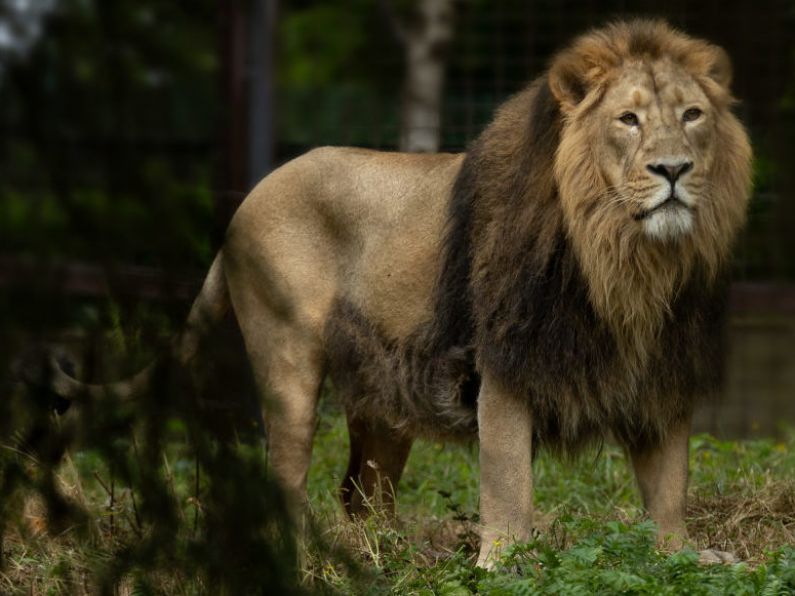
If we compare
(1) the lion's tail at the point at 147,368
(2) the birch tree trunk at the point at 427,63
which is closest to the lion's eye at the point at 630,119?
(1) the lion's tail at the point at 147,368

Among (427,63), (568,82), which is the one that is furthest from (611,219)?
(427,63)

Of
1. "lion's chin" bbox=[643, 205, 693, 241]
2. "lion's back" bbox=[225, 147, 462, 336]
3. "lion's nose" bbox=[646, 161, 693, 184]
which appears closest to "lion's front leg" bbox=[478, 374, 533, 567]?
"lion's back" bbox=[225, 147, 462, 336]

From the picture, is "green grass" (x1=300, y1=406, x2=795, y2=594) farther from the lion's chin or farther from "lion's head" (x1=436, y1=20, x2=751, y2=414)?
the lion's chin

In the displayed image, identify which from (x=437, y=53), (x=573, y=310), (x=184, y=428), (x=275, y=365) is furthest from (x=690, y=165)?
(x=437, y=53)

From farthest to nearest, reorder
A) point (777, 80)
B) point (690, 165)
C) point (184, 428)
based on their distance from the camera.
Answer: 1. point (777, 80)
2. point (690, 165)
3. point (184, 428)

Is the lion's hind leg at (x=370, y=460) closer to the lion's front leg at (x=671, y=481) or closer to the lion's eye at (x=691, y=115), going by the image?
the lion's front leg at (x=671, y=481)

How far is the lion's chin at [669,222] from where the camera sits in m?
4.31

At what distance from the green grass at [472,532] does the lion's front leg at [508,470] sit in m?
0.09

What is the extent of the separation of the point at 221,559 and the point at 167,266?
1.51ft

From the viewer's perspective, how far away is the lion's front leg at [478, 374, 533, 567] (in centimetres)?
469

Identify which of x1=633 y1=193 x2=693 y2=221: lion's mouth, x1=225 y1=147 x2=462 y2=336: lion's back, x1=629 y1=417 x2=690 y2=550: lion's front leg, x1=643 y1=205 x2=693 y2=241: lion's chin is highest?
x1=633 y1=193 x2=693 y2=221: lion's mouth

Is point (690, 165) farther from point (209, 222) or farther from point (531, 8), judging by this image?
point (531, 8)

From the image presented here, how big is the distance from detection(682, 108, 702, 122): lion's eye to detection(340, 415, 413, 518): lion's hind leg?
177cm

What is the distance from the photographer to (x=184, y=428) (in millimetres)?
2211
